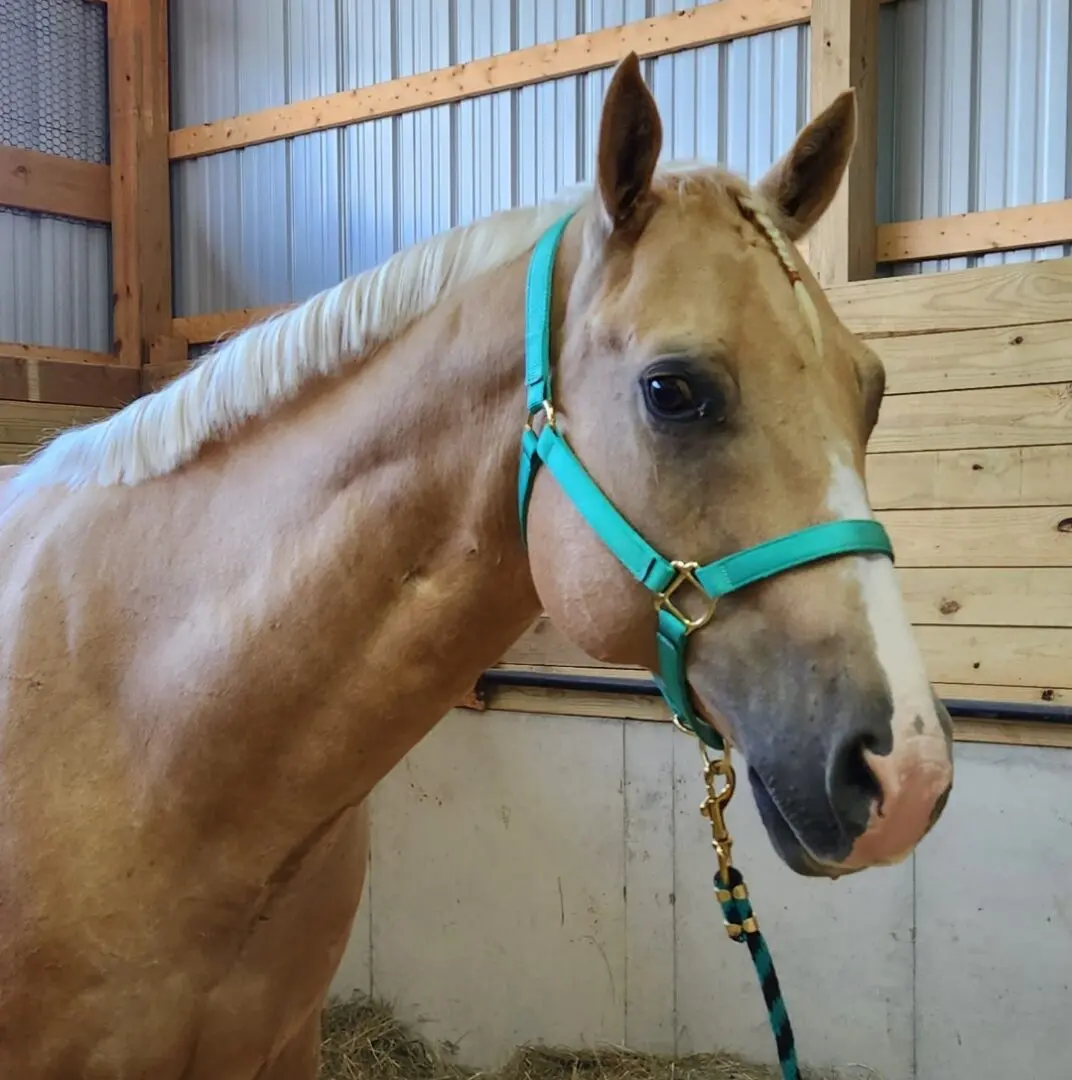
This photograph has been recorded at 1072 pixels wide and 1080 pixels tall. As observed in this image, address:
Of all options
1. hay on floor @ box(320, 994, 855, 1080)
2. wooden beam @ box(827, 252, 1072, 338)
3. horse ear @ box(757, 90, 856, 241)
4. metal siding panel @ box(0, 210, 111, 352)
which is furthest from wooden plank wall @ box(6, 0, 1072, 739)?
metal siding panel @ box(0, 210, 111, 352)

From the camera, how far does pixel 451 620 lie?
0.99 meters

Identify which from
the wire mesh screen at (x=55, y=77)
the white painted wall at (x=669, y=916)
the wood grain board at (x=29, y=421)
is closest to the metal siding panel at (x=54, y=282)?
the wire mesh screen at (x=55, y=77)

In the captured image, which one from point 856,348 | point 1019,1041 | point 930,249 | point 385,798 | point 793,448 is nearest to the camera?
point 793,448

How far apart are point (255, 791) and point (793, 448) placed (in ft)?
2.00

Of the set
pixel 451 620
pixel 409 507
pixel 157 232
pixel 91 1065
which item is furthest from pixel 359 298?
pixel 157 232

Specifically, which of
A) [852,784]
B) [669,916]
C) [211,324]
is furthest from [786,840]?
[211,324]

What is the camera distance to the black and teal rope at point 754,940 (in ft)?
3.28

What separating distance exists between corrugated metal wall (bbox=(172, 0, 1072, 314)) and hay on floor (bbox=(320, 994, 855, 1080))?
1.80 m

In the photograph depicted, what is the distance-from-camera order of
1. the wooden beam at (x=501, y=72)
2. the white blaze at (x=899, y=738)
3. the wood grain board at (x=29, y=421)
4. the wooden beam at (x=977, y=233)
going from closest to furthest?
the white blaze at (x=899, y=738)
the wooden beam at (x=977, y=233)
the wooden beam at (x=501, y=72)
the wood grain board at (x=29, y=421)

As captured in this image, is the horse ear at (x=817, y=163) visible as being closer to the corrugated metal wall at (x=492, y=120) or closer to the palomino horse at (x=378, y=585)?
the palomino horse at (x=378, y=585)

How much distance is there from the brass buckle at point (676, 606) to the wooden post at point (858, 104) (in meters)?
1.61

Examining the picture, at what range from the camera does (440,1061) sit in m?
2.71

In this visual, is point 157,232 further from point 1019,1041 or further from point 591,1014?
point 1019,1041

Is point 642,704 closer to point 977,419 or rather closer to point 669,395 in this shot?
point 977,419
